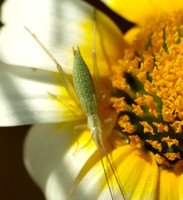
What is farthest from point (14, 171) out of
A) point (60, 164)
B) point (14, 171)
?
point (60, 164)

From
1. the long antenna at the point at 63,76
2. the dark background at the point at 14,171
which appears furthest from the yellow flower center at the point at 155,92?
the dark background at the point at 14,171

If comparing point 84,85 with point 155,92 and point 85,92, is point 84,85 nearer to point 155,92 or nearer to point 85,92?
point 85,92

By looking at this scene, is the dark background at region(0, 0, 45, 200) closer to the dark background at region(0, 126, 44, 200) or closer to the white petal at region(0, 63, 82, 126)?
the dark background at region(0, 126, 44, 200)

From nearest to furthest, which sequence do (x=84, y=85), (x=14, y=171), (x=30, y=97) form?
(x=30, y=97) < (x=84, y=85) < (x=14, y=171)

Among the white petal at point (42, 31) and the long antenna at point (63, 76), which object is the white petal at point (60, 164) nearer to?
the long antenna at point (63, 76)

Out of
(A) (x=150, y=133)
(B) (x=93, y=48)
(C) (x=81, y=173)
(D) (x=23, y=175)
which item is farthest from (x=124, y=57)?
(D) (x=23, y=175)
